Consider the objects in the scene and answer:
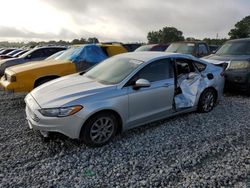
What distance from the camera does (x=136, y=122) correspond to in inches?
183

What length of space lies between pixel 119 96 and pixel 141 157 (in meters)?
1.06

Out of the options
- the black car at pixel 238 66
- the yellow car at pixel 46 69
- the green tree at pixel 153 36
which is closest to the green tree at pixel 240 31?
the green tree at pixel 153 36

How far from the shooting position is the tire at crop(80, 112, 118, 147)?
411 centimetres

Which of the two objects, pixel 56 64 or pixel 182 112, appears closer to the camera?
pixel 182 112

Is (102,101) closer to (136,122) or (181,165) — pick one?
(136,122)

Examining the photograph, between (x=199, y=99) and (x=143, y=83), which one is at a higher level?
(x=143, y=83)

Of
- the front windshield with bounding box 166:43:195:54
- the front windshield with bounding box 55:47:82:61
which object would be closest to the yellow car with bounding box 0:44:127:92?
the front windshield with bounding box 55:47:82:61

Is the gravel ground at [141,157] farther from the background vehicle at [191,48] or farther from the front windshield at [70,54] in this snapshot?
the background vehicle at [191,48]

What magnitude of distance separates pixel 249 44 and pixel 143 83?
17.6 feet

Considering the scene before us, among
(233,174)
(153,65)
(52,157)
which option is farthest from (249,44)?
(52,157)

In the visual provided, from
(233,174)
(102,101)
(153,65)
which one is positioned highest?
(153,65)

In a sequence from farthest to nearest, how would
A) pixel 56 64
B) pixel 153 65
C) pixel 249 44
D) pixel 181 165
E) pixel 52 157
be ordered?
pixel 249 44 < pixel 56 64 < pixel 153 65 < pixel 52 157 < pixel 181 165

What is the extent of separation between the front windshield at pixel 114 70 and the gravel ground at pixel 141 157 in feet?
3.48

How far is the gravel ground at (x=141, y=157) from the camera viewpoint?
132 inches
